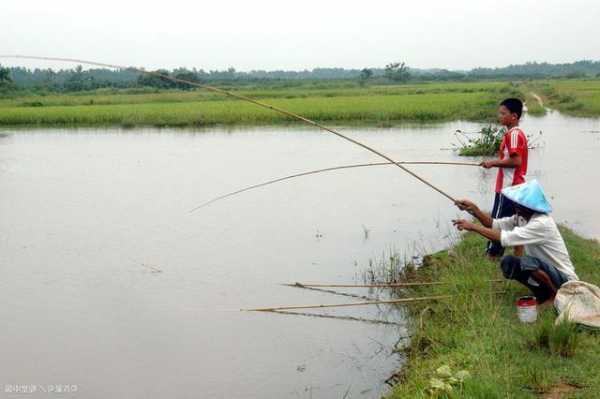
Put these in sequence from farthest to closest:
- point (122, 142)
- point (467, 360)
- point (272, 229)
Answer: point (122, 142) → point (272, 229) → point (467, 360)

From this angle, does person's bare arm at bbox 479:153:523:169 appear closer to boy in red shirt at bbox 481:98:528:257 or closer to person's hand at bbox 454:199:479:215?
boy in red shirt at bbox 481:98:528:257

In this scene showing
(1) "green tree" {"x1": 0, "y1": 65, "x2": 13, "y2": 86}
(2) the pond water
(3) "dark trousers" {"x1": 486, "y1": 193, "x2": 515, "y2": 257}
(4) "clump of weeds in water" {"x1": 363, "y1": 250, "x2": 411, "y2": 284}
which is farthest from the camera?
(1) "green tree" {"x1": 0, "y1": 65, "x2": 13, "y2": 86}

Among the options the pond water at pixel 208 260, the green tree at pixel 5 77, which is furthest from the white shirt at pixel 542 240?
the green tree at pixel 5 77

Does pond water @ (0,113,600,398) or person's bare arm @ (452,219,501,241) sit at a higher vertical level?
person's bare arm @ (452,219,501,241)

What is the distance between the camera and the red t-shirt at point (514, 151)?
189 inches

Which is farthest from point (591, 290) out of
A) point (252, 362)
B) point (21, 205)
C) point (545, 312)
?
point (21, 205)

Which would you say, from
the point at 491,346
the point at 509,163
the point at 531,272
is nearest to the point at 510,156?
the point at 509,163

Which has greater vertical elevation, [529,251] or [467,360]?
[529,251]

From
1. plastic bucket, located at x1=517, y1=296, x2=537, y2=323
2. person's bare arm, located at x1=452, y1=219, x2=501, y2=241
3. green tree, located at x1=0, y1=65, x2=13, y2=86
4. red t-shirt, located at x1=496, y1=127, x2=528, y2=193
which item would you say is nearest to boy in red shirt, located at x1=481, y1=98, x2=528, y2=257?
red t-shirt, located at x1=496, y1=127, x2=528, y2=193

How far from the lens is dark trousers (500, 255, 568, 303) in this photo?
3880 mm

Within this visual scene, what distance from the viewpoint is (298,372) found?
4195 millimetres

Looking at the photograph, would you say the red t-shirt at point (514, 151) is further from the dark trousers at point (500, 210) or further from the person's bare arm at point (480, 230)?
the person's bare arm at point (480, 230)

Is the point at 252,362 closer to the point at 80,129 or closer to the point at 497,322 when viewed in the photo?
the point at 497,322

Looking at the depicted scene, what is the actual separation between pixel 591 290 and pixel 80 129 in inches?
806
